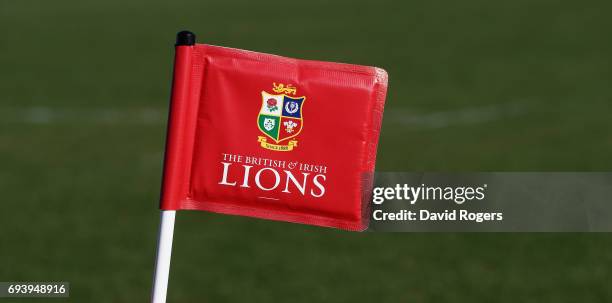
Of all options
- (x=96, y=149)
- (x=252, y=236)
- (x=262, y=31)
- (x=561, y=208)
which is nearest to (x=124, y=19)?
(x=262, y=31)

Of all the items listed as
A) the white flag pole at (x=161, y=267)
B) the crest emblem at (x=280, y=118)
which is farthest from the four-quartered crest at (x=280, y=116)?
the white flag pole at (x=161, y=267)

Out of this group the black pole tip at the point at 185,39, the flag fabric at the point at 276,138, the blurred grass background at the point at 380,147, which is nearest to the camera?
the black pole tip at the point at 185,39

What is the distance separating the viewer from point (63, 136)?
2422 cm

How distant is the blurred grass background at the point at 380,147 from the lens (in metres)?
12.3

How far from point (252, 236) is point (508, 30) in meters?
31.3

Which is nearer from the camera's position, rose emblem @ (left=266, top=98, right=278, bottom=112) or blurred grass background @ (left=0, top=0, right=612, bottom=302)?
rose emblem @ (left=266, top=98, right=278, bottom=112)

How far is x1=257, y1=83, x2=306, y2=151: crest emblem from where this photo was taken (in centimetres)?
631

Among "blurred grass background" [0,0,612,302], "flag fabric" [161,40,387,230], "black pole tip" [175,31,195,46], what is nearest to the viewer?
"black pole tip" [175,31,195,46]

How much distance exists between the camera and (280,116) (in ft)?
20.7

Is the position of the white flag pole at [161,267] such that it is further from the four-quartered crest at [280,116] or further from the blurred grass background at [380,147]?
the blurred grass background at [380,147]

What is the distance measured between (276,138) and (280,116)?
146mm

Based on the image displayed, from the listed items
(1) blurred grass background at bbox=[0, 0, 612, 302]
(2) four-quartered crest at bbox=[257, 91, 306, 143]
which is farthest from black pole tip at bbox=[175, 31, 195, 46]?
(1) blurred grass background at bbox=[0, 0, 612, 302]

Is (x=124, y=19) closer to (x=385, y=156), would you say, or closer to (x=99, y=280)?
(x=385, y=156)

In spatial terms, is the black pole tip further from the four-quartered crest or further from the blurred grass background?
the blurred grass background
